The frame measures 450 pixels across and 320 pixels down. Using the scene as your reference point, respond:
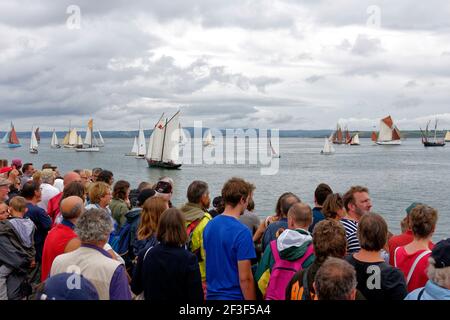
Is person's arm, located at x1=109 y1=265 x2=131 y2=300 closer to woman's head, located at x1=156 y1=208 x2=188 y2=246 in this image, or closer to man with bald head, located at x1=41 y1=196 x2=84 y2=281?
woman's head, located at x1=156 y1=208 x2=188 y2=246

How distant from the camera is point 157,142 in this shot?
7562 centimetres

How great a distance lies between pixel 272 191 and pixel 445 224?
18070mm

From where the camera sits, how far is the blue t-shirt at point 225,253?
4.85 meters

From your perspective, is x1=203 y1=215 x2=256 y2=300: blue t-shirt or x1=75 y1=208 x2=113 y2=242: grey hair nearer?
x1=75 y1=208 x2=113 y2=242: grey hair

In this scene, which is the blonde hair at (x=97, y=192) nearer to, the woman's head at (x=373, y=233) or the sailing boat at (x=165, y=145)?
the woman's head at (x=373, y=233)

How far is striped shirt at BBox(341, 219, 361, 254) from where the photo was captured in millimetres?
5266

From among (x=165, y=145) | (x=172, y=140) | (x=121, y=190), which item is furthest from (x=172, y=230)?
(x=165, y=145)

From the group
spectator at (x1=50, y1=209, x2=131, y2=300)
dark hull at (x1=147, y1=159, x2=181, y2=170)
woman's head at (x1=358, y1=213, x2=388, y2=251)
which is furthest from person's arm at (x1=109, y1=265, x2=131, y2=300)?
dark hull at (x1=147, y1=159, x2=181, y2=170)

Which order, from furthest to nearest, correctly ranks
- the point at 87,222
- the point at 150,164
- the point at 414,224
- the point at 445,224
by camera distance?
the point at 150,164 → the point at 445,224 → the point at 414,224 → the point at 87,222

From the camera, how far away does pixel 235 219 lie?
498cm
